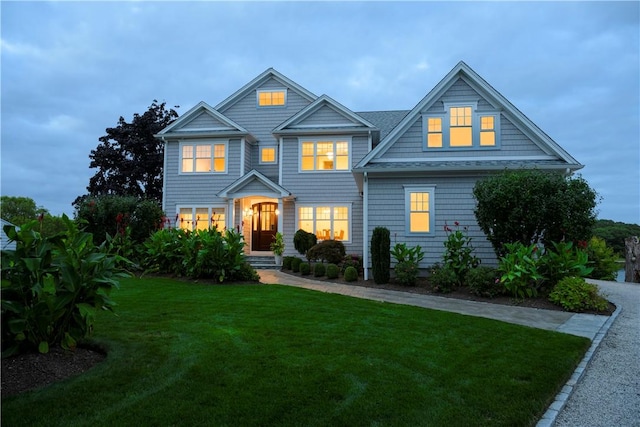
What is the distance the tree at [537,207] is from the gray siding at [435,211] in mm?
1922

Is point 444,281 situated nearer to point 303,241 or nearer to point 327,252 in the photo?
point 327,252

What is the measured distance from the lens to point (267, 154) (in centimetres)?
1920

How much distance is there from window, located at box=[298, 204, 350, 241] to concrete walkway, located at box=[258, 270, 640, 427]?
17.0 ft

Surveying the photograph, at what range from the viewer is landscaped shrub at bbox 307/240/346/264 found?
1473 cm

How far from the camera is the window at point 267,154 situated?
19.1 m

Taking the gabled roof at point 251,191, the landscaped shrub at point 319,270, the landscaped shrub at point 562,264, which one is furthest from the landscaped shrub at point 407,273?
the gabled roof at point 251,191

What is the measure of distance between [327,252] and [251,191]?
15.7 feet

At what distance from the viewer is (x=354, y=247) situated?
16.8 metres

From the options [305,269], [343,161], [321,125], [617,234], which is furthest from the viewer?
[617,234]

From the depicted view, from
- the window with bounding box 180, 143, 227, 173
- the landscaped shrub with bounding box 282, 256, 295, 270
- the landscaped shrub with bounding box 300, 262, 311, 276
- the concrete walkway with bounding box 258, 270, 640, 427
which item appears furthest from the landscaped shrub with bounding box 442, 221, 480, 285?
the window with bounding box 180, 143, 227, 173

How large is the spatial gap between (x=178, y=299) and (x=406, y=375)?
5.76 m

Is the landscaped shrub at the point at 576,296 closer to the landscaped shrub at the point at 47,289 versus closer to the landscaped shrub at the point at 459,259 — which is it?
the landscaped shrub at the point at 459,259

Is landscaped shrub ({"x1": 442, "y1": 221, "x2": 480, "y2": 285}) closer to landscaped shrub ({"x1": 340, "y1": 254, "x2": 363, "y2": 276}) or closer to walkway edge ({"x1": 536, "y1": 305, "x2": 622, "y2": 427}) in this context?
landscaped shrub ({"x1": 340, "y1": 254, "x2": 363, "y2": 276})

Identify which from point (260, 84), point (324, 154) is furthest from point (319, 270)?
point (260, 84)
